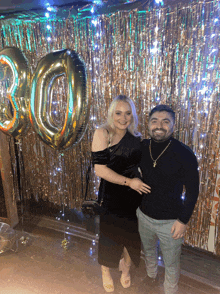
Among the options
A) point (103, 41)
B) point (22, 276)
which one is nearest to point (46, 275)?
point (22, 276)

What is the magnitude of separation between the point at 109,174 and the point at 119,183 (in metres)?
0.10

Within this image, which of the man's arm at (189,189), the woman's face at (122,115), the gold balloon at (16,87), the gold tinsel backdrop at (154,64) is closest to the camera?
the man's arm at (189,189)

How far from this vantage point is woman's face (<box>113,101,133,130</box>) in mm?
1310

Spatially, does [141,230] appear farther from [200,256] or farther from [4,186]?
[4,186]

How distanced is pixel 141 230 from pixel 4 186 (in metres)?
1.71

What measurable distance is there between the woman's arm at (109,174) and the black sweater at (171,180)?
0.23 feet

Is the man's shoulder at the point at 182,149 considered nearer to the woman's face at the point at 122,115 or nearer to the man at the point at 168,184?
the man at the point at 168,184

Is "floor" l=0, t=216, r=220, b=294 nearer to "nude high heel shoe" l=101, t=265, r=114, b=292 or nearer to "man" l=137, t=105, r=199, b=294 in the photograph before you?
"nude high heel shoe" l=101, t=265, r=114, b=292

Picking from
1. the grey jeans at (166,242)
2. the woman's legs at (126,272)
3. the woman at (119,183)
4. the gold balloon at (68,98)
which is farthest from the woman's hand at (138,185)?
the woman's legs at (126,272)

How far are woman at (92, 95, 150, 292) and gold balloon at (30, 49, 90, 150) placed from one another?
0.78ft

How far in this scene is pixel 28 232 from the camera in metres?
2.28

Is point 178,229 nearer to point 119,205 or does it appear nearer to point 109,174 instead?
point 119,205

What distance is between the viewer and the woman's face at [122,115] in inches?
51.6

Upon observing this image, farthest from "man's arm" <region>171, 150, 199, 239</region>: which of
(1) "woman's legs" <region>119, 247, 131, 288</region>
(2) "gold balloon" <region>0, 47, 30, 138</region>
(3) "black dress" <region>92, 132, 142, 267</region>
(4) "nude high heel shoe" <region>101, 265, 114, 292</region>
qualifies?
(2) "gold balloon" <region>0, 47, 30, 138</region>
